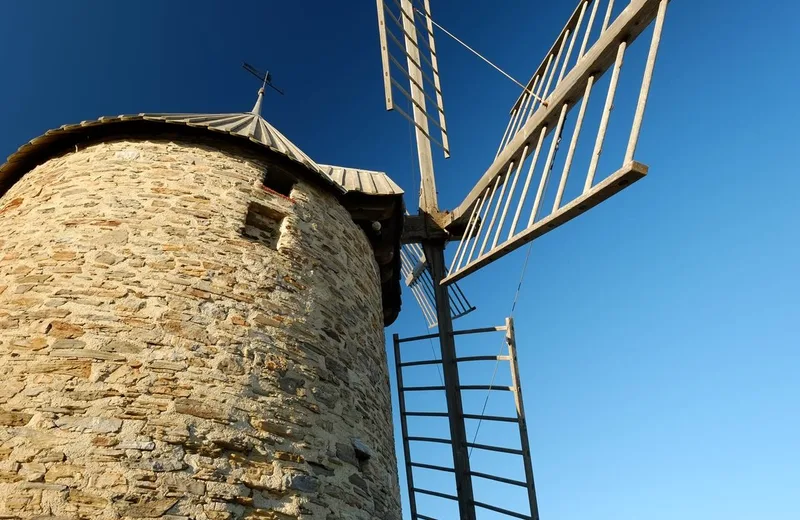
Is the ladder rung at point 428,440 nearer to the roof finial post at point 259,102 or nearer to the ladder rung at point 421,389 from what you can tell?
the ladder rung at point 421,389

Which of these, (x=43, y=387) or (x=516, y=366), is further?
(x=516, y=366)

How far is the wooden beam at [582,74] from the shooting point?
4387 mm

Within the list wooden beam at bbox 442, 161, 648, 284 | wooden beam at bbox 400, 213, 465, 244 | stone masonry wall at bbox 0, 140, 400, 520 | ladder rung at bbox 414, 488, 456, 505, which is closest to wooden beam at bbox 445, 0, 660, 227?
wooden beam at bbox 400, 213, 465, 244

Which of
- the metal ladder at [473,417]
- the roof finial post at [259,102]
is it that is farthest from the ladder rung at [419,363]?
the roof finial post at [259,102]

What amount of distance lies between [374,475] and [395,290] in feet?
11.7

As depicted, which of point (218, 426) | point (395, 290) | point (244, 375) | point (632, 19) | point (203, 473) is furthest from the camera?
point (395, 290)

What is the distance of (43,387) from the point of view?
3.24 metres

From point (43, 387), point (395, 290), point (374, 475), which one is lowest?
point (374, 475)

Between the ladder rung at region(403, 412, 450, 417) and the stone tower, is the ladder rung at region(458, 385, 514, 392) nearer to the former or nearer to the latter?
the ladder rung at region(403, 412, 450, 417)

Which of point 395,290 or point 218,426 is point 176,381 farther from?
point 395,290

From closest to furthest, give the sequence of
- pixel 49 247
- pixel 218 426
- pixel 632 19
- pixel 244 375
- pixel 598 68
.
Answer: pixel 218 426 < pixel 244 375 < pixel 49 247 < pixel 632 19 < pixel 598 68

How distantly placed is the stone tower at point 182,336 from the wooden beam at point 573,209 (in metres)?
1.44

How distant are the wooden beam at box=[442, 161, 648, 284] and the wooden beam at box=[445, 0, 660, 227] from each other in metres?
1.35

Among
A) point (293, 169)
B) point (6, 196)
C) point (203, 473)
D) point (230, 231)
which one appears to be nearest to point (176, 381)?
point (203, 473)
